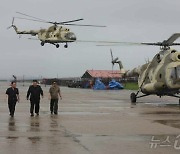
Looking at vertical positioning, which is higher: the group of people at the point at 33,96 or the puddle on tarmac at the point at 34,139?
the group of people at the point at 33,96

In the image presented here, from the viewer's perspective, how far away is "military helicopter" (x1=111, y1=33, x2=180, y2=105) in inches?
970

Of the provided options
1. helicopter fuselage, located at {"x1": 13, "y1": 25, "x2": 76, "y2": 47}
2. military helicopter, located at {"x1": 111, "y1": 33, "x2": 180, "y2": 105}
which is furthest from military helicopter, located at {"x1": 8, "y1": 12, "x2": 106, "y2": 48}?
military helicopter, located at {"x1": 111, "y1": 33, "x2": 180, "y2": 105}

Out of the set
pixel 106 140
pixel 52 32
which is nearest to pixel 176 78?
pixel 106 140

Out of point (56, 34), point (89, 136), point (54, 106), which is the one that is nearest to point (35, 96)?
point (54, 106)

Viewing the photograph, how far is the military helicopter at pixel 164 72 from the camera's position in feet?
80.8

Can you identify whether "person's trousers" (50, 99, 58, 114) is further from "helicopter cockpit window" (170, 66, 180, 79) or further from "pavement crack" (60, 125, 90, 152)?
"helicopter cockpit window" (170, 66, 180, 79)

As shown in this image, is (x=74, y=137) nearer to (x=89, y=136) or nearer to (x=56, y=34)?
(x=89, y=136)

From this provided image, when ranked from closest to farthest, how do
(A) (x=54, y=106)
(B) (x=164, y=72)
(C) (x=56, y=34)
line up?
(A) (x=54, y=106), (B) (x=164, y=72), (C) (x=56, y=34)

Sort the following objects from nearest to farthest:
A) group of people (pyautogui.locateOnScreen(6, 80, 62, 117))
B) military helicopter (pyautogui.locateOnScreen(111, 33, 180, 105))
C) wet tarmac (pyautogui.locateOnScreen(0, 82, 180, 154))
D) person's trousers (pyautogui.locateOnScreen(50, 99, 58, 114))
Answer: wet tarmac (pyautogui.locateOnScreen(0, 82, 180, 154))
group of people (pyautogui.locateOnScreen(6, 80, 62, 117))
person's trousers (pyautogui.locateOnScreen(50, 99, 58, 114))
military helicopter (pyautogui.locateOnScreen(111, 33, 180, 105))

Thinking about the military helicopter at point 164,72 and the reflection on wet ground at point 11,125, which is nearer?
the reflection on wet ground at point 11,125

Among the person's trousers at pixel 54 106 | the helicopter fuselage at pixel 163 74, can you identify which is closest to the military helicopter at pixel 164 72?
the helicopter fuselage at pixel 163 74

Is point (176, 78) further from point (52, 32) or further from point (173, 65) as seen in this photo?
point (52, 32)

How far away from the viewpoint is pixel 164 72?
25.2m

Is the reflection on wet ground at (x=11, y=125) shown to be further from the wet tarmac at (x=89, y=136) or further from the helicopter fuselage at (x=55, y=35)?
the helicopter fuselage at (x=55, y=35)
